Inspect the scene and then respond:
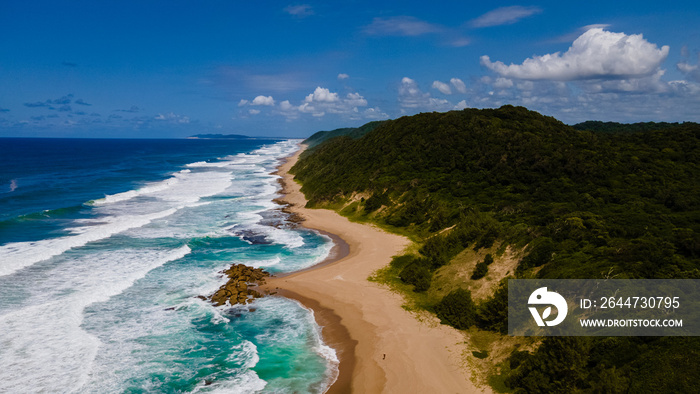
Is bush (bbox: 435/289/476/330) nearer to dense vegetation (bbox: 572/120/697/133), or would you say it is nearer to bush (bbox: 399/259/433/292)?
bush (bbox: 399/259/433/292)

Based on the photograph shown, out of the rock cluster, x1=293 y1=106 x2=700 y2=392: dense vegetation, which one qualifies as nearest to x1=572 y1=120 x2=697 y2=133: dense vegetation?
x1=293 y1=106 x2=700 y2=392: dense vegetation

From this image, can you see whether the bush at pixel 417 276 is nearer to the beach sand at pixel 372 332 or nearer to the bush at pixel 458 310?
the beach sand at pixel 372 332

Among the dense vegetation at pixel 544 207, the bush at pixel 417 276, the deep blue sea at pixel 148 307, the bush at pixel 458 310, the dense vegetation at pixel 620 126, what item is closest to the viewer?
the dense vegetation at pixel 544 207

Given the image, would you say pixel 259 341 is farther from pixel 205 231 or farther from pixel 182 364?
pixel 205 231

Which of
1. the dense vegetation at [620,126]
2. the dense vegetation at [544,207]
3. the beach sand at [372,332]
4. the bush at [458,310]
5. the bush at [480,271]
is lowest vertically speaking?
the beach sand at [372,332]

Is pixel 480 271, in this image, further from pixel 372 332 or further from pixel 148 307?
pixel 148 307

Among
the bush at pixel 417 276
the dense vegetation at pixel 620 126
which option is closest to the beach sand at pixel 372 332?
the bush at pixel 417 276
